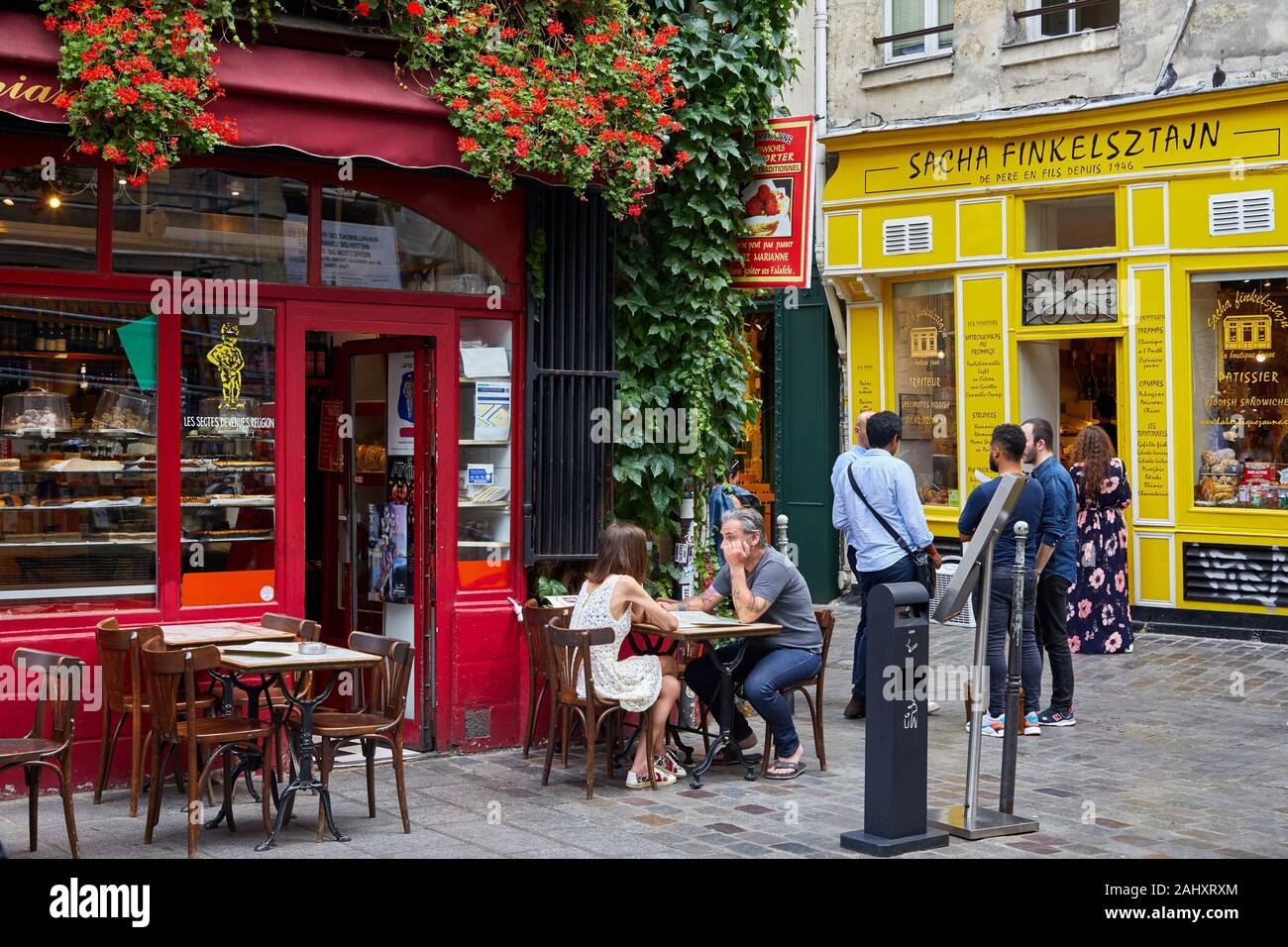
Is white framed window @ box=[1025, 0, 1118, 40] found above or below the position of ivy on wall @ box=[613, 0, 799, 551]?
above

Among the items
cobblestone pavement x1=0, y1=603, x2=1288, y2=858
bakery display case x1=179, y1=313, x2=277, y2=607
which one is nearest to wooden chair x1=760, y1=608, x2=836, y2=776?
cobblestone pavement x1=0, y1=603, x2=1288, y2=858

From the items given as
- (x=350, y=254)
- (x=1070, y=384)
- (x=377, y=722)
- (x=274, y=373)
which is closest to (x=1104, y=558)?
(x=1070, y=384)

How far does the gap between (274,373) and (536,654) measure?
7.02 ft

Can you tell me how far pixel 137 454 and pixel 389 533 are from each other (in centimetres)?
192

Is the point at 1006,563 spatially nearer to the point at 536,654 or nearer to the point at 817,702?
the point at 817,702

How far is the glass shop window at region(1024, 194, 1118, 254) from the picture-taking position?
45.9 ft

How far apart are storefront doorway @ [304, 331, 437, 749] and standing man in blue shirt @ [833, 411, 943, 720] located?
2780mm

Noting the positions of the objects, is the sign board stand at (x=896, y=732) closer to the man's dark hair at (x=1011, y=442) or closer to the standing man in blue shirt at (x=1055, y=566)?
the man's dark hair at (x=1011, y=442)

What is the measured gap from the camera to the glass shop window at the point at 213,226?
310 inches

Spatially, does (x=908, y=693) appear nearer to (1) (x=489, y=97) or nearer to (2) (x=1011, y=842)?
(2) (x=1011, y=842)

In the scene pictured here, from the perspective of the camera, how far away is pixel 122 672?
23.6ft

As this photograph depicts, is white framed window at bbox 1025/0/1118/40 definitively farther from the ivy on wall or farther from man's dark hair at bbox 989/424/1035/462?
man's dark hair at bbox 989/424/1035/462

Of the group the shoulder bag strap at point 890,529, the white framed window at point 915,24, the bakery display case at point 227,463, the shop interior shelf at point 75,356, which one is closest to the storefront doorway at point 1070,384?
the white framed window at point 915,24

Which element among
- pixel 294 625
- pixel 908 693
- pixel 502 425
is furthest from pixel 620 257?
pixel 908 693
